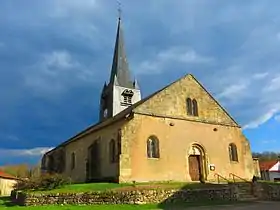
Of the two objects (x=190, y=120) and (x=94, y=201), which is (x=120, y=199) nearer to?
(x=94, y=201)

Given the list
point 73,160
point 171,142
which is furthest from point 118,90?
point 171,142

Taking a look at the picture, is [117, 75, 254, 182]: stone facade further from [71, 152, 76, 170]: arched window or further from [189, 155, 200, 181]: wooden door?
[71, 152, 76, 170]: arched window

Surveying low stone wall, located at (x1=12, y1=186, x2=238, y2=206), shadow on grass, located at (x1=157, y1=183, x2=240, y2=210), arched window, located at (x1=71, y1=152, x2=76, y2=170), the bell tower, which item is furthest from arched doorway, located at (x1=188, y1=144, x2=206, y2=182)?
arched window, located at (x1=71, y1=152, x2=76, y2=170)

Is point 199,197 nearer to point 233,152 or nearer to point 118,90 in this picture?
point 233,152

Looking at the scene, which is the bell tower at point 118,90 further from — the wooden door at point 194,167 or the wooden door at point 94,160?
the wooden door at point 194,167

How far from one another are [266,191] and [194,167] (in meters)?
6.15

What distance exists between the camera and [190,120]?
27.0m

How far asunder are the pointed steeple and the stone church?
10.1 metres

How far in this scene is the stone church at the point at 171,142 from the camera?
23641 millimetres

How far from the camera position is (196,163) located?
1046 inches

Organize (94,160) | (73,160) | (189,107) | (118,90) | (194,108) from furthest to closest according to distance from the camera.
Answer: (118,90)
(73,160)
(94,160)
(194,108)
(189,107)

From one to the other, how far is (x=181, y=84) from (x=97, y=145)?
9950mm

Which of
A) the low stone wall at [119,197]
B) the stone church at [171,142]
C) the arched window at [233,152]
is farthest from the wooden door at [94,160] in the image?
the arched window at [233,152]

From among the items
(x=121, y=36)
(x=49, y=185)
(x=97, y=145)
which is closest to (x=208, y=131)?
(x=97, y=145)
